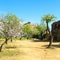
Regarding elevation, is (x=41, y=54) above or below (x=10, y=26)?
below

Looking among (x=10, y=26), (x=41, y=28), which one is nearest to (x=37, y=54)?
(x=10, y=26)

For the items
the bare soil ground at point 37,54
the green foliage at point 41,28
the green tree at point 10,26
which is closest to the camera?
the bare soil ground at point 37,54

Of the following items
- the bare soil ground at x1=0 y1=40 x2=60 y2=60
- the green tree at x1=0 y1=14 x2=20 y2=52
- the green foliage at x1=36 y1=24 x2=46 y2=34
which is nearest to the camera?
the bare soil ground at x1=0 y1=40 x2=60 y2=60

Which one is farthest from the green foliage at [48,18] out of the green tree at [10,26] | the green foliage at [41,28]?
the green foliage at [41,28]

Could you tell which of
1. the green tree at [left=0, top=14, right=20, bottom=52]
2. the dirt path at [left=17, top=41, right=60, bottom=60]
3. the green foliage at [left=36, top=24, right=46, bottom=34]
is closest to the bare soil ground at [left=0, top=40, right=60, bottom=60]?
the dirt path at [left=17, top=41, right=60, bottom=60]

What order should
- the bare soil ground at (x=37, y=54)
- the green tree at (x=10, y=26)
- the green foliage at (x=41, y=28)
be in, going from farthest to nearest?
1. the green foliage at (x=41, y=28)
2. the green tree at (x=10, y=26)
3. the bare soil ground at (x=37, y=54)

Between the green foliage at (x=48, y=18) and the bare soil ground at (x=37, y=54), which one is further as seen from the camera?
the green foliage at (x=48, y=18)

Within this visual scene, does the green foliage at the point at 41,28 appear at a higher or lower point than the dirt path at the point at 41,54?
higher

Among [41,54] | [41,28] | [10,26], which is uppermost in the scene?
[41,28]

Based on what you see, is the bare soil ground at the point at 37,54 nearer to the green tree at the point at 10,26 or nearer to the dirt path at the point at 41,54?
the dirt path at the point at 41,54

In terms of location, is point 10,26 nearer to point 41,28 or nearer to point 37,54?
point 37,54

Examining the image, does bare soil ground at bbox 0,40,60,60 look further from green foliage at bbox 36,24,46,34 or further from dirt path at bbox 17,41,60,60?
green foliage at bbox 36,24,46,34

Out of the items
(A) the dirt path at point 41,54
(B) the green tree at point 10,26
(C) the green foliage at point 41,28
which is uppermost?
(C) the green foliage at point 41,28

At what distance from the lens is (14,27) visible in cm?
3666
